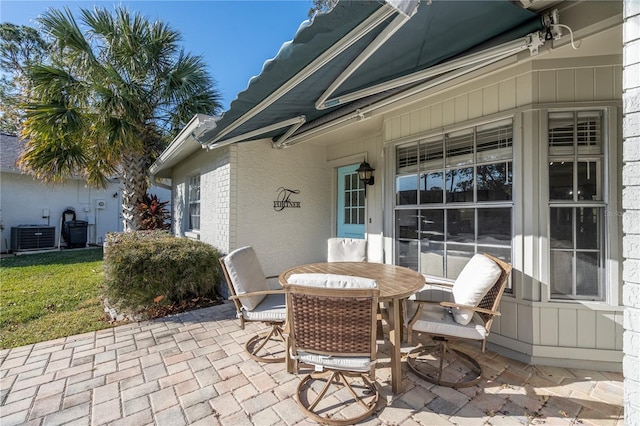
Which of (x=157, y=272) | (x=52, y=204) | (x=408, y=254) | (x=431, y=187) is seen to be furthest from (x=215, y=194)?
(x=52, y=204)

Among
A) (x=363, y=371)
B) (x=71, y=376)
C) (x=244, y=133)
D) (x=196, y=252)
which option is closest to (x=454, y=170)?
(x=363, y=371)

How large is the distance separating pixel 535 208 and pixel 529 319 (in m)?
1.19

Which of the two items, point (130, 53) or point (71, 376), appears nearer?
point (71, 376)

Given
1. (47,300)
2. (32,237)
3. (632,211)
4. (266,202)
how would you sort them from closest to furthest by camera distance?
1. (632,211)
2. (47,300)
3. (266,202)
4. (32,237)

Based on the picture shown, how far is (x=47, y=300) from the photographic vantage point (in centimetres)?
485

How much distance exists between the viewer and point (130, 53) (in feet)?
22.7

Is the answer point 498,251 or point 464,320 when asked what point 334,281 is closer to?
point 464,320

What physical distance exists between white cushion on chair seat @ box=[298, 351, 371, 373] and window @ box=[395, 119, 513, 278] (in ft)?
7.22

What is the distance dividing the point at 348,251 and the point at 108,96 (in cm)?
639

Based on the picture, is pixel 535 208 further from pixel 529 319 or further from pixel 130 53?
pixel 130 53

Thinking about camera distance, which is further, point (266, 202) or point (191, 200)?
point (191, 200)

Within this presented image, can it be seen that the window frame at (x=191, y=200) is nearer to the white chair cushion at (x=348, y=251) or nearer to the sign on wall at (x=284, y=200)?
the sign on wall at (x=284, y=200)

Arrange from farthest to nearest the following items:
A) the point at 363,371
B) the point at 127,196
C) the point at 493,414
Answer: the point at 127,196
the point at 493,414
the point at 363,371

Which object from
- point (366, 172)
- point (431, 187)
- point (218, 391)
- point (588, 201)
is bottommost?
point (218, 391)
